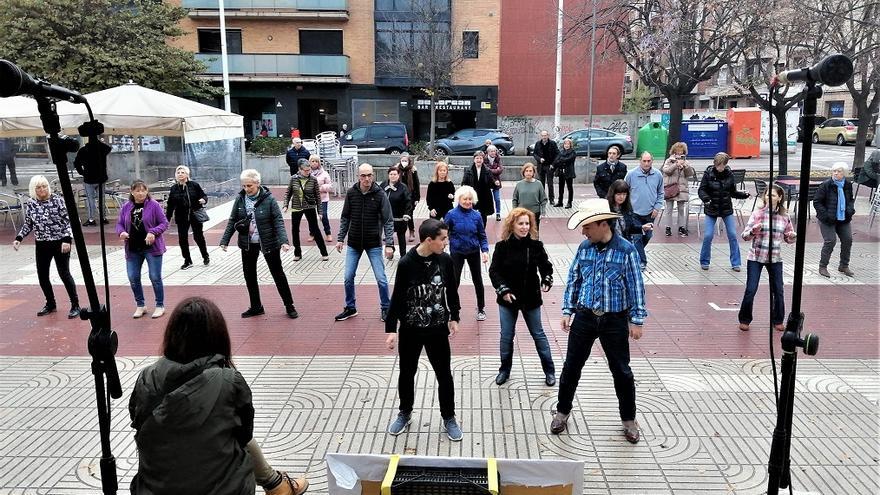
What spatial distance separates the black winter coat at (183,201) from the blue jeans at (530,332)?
6.71 meters

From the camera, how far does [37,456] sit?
16.2ft

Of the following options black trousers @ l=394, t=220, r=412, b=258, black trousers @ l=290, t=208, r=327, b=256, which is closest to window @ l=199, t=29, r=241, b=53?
black trousers @ l=290, t=208, r=327, b=256

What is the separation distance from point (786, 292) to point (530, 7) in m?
30.2

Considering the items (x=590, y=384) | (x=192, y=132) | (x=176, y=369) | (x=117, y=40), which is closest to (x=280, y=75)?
(x=117, y=40)

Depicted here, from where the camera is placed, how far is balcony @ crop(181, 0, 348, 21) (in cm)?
3359

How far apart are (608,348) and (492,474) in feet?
6.23

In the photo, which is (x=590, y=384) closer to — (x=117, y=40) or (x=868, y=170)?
(x=868, y=170)

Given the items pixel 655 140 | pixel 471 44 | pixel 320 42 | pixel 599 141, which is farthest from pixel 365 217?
pixel 320 42

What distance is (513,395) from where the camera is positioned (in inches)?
230

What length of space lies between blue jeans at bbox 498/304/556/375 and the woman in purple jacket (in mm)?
4516

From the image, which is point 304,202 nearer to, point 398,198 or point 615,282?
point 398,198

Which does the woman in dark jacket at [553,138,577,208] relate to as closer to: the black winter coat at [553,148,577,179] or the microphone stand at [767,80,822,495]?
the black winter coat at [553,148,577,179]

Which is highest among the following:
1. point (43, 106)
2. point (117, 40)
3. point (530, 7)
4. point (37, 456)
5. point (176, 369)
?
point (530, 7)

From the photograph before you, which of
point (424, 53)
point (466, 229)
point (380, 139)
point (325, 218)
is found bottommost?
point (325, 218)
